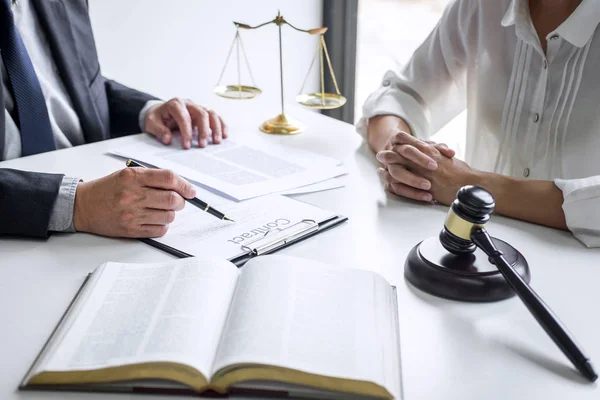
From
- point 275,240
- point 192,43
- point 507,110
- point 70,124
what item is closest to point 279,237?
point 275,240

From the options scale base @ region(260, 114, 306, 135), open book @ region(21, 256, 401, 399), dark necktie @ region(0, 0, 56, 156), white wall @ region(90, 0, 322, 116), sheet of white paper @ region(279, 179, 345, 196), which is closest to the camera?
open book @ region(21, 256, 401, 399)

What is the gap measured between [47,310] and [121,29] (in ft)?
5.24

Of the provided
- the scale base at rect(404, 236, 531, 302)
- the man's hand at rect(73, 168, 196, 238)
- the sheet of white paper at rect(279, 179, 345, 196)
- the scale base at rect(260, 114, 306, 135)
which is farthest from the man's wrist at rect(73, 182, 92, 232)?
the scale base at rect(260, 114, 306, 135)

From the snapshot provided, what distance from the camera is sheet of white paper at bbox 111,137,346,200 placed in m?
1.18

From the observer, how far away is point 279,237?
3.11 ft

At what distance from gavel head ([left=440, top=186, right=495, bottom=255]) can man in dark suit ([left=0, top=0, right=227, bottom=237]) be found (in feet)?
1.40

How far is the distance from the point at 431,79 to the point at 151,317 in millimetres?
1074

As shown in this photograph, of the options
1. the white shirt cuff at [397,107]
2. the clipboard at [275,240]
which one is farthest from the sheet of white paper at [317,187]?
the white shirt cuff at [397,107]

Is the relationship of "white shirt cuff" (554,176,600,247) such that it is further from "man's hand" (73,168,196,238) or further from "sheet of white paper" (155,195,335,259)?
"man's hand" (73,168,196,238)

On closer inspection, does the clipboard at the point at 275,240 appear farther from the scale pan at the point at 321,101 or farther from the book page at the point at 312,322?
the scale pan at the point at 321,101

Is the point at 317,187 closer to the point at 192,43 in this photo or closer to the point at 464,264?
the point at 464,264

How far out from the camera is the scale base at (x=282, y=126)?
152cm

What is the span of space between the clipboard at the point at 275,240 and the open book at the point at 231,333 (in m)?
0.09

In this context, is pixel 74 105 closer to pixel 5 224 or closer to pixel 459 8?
pixel 5 224
